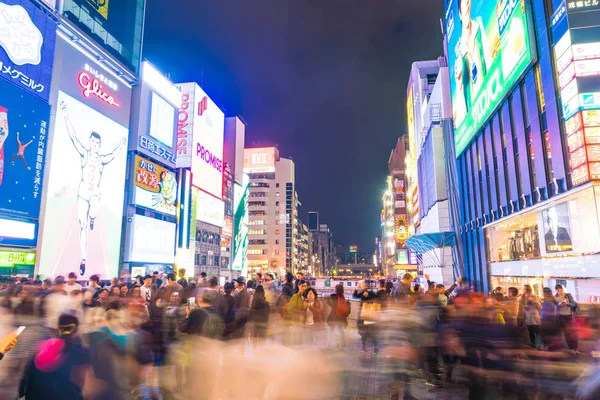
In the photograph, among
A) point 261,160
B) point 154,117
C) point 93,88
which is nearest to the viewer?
point 93,88

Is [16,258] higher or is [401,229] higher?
[401,229]

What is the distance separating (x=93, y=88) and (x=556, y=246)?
94.1 feet

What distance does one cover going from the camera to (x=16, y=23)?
20844mm

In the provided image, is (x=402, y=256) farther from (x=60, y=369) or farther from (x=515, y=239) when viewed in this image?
(x=60, y=369)

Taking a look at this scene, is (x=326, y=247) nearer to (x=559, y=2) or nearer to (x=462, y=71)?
(x=462, y=71)

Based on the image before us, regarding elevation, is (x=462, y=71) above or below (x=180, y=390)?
above

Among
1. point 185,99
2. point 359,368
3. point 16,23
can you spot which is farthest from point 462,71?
point 185,99

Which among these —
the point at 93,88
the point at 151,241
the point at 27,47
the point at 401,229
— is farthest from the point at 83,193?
the point at 401,229

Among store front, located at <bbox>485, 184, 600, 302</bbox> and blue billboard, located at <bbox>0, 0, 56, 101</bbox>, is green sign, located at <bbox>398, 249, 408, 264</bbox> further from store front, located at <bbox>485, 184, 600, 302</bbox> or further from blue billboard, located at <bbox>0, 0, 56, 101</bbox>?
blue billboard, located at <bbox>0, 0, 56, 101</bbox>

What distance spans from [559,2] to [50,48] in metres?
25.5

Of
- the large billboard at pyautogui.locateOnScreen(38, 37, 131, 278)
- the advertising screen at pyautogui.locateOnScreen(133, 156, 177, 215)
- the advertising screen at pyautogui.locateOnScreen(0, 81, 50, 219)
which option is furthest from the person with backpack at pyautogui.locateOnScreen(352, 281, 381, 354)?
the advertising screen at pyautogui.locateOnScreen(133, 156, 177, 215)

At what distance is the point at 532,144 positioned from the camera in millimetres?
17875

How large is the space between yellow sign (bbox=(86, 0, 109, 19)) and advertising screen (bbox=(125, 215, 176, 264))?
15.2 meters

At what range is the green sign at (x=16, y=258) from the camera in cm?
1992
